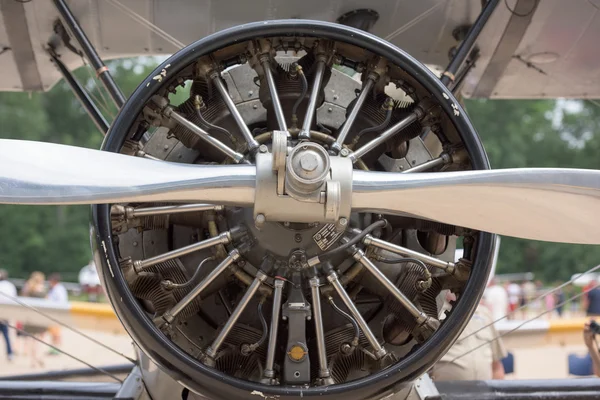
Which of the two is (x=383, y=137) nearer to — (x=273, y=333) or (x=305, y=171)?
(x=305, y=171)

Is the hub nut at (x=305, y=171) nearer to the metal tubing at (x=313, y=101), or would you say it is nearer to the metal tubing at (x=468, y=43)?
the metal tubing at (x=313, y=101)

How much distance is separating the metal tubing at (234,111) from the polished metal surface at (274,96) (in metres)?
0.15

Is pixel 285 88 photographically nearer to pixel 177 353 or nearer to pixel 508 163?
pixel 177 353

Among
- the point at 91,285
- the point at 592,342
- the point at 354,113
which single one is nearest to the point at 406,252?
the point at 354,113

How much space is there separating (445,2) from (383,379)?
2.97m

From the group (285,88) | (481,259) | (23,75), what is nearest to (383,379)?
(481,259)

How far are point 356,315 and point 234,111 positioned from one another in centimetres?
113

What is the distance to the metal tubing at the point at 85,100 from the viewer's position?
5.55m

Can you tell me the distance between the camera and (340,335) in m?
4.37

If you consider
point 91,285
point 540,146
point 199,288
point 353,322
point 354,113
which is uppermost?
point 540,146

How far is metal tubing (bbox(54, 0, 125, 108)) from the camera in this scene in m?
5.01

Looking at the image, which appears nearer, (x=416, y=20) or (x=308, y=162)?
(x=308, y=162)

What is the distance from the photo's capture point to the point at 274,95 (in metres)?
4.27

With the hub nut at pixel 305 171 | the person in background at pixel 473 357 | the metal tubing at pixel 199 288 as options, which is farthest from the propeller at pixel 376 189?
the person in background at pixel 473 357
